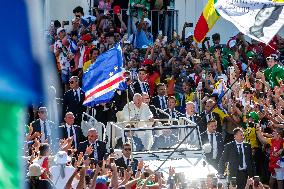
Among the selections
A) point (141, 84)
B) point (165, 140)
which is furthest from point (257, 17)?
point (141, 84)

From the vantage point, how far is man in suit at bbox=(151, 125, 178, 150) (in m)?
15.0

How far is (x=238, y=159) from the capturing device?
16219 millimetres

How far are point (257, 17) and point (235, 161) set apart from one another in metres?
4.16

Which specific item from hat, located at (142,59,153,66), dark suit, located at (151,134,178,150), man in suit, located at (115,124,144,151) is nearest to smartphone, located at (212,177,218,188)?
dark suit, located at (151,134,178,150)

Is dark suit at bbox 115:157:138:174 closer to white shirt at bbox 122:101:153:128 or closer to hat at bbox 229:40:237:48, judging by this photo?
white shirt at bbox 122:101:153:128

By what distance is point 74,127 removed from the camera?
53.8 feet

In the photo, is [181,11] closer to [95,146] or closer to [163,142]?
[95,146]

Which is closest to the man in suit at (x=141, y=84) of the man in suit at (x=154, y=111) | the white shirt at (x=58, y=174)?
the man in suit at (x=154, y=111)

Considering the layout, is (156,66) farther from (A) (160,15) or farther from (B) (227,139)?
(A) (160,15)

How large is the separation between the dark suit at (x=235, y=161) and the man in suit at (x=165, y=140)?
54.6 inches

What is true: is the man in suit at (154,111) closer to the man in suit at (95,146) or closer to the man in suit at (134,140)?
the man in suit at (95,146)

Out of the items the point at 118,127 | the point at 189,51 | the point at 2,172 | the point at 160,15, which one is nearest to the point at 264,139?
the point at 118,127

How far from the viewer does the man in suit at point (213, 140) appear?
16594mm

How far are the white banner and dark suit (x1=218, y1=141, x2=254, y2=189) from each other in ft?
11.4
